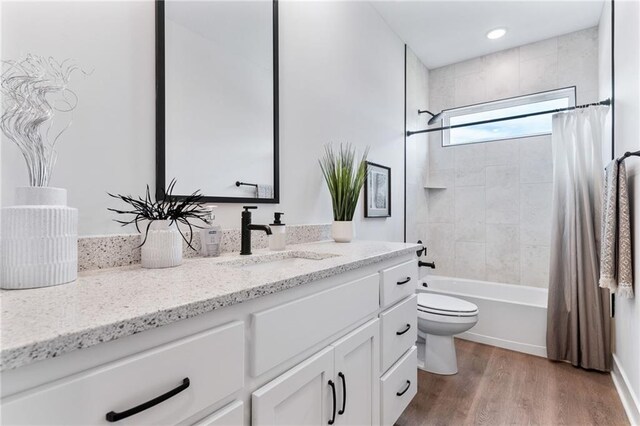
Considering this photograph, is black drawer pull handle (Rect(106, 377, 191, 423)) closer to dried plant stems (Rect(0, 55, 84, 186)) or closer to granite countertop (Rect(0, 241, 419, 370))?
granite countertop (Rect(0, 241, 419, 370))

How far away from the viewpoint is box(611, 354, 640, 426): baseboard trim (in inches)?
62.4

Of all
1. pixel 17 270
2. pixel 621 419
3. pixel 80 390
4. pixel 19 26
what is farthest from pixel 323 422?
pixel 621 419

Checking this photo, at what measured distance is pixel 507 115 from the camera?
3.16 m

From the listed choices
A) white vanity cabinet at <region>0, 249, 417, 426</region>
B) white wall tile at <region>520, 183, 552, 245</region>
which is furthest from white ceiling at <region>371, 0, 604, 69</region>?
white vanity cabinet at <region>0, 249, 417, 426</region>

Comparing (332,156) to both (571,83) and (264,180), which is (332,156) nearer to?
(264,180)

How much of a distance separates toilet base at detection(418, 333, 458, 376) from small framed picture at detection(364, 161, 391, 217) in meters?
0.97

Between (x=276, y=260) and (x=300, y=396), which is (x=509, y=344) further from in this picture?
(x=300, y=396)

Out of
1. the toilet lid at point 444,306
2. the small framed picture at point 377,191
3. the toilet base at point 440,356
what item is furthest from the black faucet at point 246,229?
the toilet base at point 440,356

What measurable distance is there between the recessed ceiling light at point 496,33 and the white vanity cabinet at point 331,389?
2839 millimetres

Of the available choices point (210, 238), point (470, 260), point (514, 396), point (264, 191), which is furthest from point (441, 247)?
point (210, 238)

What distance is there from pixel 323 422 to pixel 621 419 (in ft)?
5.80

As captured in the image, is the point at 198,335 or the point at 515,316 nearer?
the point at 198,335

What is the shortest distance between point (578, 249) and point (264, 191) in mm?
2236

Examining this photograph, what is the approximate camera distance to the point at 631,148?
5.62 ft
